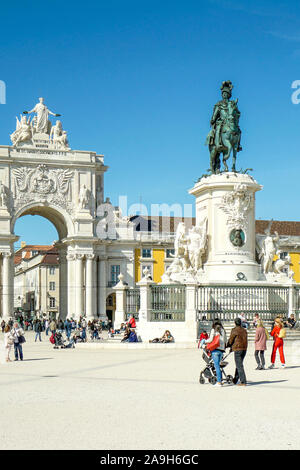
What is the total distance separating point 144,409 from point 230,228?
17.5 meters

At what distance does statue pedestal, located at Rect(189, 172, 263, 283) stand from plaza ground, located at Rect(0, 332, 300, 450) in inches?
371

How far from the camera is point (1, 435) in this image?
9.03 metres

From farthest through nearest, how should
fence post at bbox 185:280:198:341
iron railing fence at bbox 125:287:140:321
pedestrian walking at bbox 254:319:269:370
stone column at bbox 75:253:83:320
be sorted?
stone column at bbox 75:253:83:320 → iron railing fence at bbox 125:287:140:321 → fence post at bbox 185:280:198:341 → pedestrian walking at bbox 254:319:269:370

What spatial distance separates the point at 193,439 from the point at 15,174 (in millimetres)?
56192

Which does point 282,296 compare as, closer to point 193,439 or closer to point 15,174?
point 193,439

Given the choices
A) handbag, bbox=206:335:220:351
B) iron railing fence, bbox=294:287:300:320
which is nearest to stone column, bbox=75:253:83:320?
iron railing fence, bbox=294:287:300:320

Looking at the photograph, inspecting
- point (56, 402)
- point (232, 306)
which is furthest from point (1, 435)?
point (232, 306)

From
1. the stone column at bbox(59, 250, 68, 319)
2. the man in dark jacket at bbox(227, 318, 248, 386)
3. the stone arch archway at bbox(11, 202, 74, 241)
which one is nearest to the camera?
the man in dark jacket at bbox(227, 318, 248, 386)

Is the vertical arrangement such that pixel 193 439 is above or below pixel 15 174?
below

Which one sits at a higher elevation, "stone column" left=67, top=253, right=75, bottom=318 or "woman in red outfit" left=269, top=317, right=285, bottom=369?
"stone column" left=67, top=253, right=75, bottom=318

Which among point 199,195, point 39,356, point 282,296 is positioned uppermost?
point 199,195

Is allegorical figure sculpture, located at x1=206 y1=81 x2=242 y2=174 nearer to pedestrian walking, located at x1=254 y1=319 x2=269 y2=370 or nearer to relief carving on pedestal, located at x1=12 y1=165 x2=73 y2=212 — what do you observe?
pedestrian walking, located at x1=254 y1=319 x2=269 y2=370

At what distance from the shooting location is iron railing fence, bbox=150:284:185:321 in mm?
27266

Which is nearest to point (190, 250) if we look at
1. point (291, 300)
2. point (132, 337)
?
point (132, 337)
